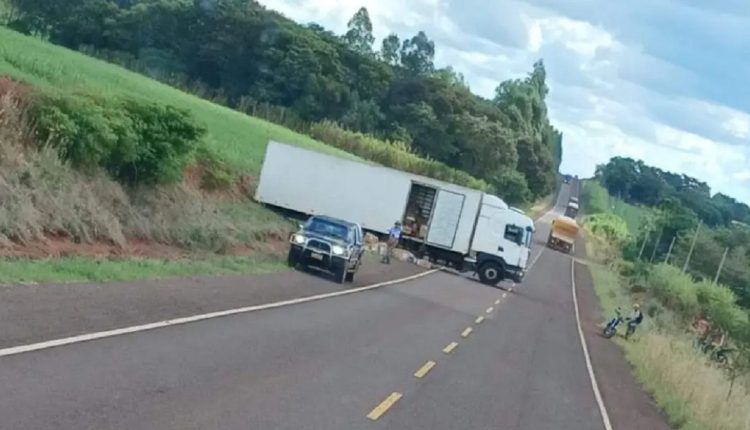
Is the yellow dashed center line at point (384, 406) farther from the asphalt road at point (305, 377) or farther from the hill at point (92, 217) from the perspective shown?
the hill at point (92, 217)

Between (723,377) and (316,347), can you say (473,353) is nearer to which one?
(316,347)

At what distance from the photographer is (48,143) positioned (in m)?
24.7

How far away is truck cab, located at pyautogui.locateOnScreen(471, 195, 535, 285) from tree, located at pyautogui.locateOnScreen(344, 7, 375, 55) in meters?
87.8

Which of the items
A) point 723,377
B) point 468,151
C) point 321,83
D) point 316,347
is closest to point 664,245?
point 468,151

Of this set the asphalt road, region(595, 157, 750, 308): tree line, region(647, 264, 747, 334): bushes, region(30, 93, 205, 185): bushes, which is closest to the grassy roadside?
region(595, 157, 750, 308): tree line

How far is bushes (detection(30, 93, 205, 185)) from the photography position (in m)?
25.2

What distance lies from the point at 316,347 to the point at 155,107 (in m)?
13.8

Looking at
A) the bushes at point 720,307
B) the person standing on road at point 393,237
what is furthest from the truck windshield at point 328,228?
the bushes at point 720,307

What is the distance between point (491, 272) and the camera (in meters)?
47.8

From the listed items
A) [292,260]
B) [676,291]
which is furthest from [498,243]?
[676,291]

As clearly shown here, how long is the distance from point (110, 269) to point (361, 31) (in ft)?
383

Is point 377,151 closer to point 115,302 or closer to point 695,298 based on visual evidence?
point 695,298

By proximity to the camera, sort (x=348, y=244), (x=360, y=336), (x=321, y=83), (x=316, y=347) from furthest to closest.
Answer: (x=321, y=83) → (x=348, y=244) → (x=360, y=336) → (x=316, y=347)

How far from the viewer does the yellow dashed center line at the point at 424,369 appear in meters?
16.8
